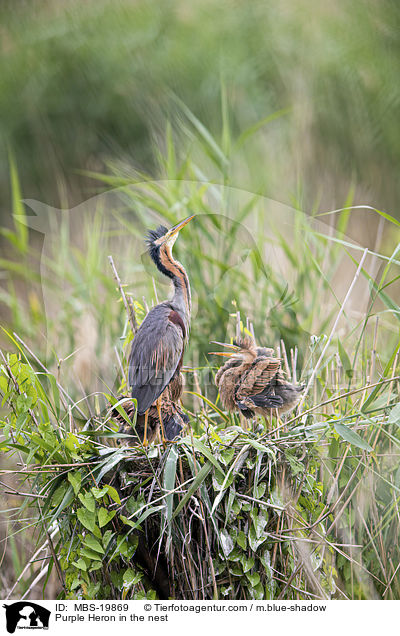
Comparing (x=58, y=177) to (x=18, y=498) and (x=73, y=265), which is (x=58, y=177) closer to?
(x=73, y=265)

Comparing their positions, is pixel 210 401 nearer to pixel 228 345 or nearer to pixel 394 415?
pixel 228 345

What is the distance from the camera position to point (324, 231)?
96 cm

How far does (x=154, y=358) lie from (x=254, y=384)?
14 cm

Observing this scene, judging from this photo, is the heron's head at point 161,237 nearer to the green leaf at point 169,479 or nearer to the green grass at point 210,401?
the green grass at point 210,401

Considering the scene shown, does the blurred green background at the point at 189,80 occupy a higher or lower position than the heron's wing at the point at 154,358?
higher

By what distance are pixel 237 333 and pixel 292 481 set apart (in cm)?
23

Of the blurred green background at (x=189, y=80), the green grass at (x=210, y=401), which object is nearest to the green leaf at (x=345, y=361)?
the green grass at (x=210, y=401)

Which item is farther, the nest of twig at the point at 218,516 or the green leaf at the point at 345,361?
the green leaf at the point at 345,361

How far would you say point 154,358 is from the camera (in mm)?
832

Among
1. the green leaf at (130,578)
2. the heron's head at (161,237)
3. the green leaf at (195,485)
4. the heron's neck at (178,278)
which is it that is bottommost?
the green leaf at (130,578)
